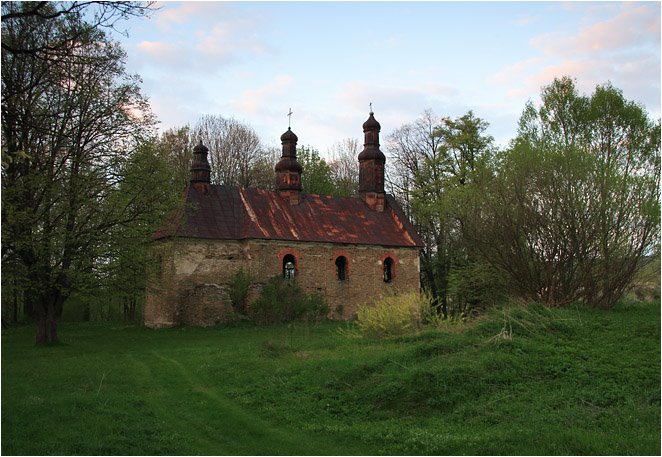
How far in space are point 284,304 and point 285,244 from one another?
3.05 meters

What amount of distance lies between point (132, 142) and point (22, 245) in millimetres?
5281

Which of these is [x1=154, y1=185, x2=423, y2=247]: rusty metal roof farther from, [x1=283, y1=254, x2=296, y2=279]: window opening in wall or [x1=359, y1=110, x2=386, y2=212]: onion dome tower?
[x1=283, y1=254, x2=296, y2=279]: window opening in wall

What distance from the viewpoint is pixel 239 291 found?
29.7 m

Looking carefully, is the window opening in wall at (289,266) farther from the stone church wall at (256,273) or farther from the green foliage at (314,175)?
the green foliage at (314,175)

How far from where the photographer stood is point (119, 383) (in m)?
14.2

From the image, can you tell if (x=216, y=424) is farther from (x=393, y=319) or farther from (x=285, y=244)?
(x=285, y=244)

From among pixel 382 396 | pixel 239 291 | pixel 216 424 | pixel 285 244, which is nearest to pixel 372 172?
pixel 285 244

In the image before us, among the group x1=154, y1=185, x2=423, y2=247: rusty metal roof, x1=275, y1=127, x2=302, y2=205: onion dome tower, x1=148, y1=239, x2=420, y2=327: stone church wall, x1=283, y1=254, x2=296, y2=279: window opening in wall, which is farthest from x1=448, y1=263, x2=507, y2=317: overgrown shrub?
x1=275, y1=127, x2=302, y2=205: onion dome tower

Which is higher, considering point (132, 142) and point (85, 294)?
point (132, 142)

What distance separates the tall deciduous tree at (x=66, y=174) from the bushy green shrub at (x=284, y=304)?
976 cm

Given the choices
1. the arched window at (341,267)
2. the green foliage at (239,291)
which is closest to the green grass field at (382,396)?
the green foliage at (239,291)

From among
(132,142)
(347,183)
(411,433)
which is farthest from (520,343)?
(347,183)

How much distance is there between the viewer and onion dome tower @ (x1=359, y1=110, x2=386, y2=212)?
37.2 metres

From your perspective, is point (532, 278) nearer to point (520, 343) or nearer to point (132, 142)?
point (520, 343)
